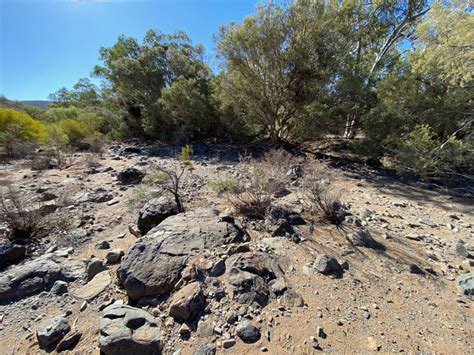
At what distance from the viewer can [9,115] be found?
9469 mm

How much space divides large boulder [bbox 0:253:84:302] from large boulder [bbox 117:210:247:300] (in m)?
0.88

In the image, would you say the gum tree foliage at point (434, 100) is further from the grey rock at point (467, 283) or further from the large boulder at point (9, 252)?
the large boulder at point (9, 252)

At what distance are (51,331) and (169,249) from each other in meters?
1.17

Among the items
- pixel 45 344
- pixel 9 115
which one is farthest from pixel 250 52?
pixel 9 115

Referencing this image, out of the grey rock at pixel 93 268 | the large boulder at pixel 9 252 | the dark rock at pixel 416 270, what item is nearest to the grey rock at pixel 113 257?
the grey rock at pixel 93 268

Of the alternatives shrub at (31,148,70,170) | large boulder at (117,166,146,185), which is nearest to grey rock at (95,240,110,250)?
large boulder at (117,166,146,185)

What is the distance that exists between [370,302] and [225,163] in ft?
21.5

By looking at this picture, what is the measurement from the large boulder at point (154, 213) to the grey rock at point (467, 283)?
12.4 ft

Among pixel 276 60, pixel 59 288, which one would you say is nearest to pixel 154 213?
pixel 59 288

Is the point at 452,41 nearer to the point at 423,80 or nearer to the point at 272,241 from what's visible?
the point at 423,80

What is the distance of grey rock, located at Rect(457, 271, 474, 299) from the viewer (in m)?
2.03

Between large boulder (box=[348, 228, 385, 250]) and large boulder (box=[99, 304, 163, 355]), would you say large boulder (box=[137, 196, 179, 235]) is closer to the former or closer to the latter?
large boulder (box=[99, 304, 163, 355])

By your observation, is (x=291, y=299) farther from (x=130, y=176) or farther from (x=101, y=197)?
(x=130, y=176)

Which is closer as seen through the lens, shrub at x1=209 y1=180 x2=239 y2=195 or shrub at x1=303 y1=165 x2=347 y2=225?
shrub at x1=303 y1=165 x2=347 y2=225
